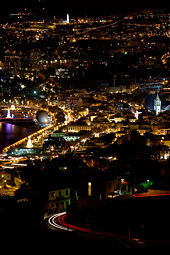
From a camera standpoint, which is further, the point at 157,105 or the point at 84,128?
the point at 157,105

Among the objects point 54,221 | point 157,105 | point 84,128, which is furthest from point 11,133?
point 54,221

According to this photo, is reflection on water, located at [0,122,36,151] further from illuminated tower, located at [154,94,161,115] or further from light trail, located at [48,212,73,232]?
light trail, located at [48,212,73,232]

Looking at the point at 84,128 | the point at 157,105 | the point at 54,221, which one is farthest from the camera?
the point at 157,105

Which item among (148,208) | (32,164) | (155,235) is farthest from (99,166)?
(155,235)

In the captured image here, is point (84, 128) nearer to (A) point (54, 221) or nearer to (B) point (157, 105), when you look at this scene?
(B) point (157, 105)

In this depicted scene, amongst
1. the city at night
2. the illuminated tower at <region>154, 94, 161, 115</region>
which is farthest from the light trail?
the illuminated tower at <region>154, 94, 161, 115</region>

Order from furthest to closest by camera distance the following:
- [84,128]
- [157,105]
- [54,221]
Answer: [157,105]
[84,128]
[54,221]

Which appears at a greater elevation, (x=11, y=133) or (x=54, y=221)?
(x=11, y=133)
